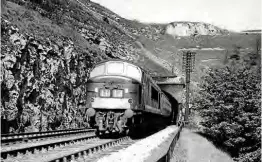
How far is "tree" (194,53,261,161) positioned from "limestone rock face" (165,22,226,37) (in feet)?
472

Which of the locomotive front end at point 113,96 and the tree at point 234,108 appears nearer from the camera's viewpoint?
the locomotive front end at point 113,96

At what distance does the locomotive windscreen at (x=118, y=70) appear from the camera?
15376mm

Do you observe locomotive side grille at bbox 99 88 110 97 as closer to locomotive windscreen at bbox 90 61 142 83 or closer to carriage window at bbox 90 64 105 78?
locomotive windscreen at bbox 90 61 142 83

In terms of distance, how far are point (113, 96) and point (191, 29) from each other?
17253 centimetres

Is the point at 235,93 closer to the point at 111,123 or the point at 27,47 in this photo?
the point at 111,123

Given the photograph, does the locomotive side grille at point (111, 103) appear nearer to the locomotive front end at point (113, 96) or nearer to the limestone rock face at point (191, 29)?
the locomotive front end at point (113, 96)

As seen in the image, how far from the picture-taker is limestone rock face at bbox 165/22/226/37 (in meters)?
173

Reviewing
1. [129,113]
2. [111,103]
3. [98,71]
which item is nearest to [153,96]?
[98,71]

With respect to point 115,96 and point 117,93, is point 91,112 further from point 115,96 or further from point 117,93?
point 117,93

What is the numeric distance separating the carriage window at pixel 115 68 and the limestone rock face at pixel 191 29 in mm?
154425

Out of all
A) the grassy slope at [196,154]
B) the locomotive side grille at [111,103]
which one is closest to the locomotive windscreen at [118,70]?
the locomotive side grille at [111,103]

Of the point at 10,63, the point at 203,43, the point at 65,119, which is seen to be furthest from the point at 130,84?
the point at 203,43

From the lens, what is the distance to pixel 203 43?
144m

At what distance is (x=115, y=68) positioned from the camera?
15.6 m
